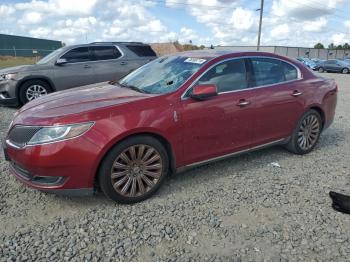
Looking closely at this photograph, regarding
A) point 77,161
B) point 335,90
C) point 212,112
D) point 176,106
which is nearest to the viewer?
point 77,161

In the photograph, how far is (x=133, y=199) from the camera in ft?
11.6

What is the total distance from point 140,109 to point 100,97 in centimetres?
59

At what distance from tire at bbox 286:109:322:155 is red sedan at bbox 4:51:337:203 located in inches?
1.1

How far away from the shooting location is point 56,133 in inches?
122

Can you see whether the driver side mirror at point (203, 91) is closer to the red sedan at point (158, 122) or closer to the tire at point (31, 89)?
the red sedan at point (158, 122)

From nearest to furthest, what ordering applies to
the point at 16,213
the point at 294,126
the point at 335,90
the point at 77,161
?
the point at 77,161, the point at 16,213, the point at 294,126, the point at 335,90

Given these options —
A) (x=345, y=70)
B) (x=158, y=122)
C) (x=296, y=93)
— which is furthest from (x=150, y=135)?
(x=345, y=70)

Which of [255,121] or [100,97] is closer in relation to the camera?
[100,97]

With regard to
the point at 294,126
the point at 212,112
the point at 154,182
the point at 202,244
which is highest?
the point at 212,112

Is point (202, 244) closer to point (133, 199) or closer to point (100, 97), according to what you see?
point (133, 199)

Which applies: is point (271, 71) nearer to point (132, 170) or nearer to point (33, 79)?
point (132, 170)

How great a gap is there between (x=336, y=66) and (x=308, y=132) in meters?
30.5

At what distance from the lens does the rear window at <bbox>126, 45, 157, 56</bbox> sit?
949cm

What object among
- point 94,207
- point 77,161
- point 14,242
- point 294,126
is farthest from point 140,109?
point 294,126
